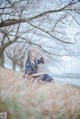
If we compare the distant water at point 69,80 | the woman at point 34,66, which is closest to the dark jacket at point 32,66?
the woman at point 34,66

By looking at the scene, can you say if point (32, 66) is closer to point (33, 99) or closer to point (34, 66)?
point (34, 66)

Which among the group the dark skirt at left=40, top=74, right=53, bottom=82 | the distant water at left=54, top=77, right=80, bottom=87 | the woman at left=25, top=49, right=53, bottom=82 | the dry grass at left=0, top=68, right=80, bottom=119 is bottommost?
the dry grass at left=0, top=68, right=80, bottom=119

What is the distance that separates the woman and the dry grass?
0.04 m

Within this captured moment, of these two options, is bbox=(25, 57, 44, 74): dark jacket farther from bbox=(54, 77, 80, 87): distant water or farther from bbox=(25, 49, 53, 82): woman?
bbox=(54, 77, 80, 87): distant water

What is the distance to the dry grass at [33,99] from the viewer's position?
1448mm

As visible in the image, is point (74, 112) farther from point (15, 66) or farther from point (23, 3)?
point (23, 3)

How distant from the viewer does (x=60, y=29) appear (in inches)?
62.1

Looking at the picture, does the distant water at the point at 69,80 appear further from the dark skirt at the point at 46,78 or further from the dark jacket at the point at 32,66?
the dark jacket at the point at 32,66

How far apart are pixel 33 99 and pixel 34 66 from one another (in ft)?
0.64

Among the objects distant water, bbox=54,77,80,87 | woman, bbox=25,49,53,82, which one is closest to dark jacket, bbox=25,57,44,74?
woman, bbox=25,49,53,82

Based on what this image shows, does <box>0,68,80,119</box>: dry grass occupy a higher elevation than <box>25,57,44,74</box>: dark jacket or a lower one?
lower

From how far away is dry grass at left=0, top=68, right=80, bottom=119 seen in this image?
1448 millimetres

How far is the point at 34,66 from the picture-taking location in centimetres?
153

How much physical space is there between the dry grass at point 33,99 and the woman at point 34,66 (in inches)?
1.4
